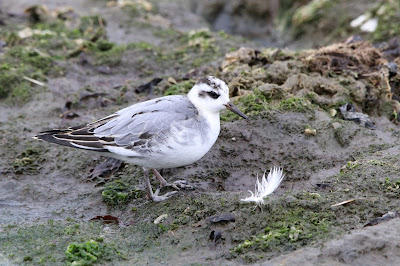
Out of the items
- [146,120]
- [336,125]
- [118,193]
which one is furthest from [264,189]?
[336,125]

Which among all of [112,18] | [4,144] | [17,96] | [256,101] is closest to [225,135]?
[256,101]

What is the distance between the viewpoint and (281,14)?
1554 centimetres

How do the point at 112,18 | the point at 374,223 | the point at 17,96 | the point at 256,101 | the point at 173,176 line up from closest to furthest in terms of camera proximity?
the point at 374,223
the point at 173,176
the point at 256,101
the point at 17,96
the point at 112,18

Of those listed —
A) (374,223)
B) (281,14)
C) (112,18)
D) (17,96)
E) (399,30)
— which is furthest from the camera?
(281,14)

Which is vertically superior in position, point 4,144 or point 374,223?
point 374,223

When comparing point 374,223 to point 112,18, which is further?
point 112,18

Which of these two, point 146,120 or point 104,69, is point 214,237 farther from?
point 104,69

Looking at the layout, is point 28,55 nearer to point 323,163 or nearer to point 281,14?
point 323,163

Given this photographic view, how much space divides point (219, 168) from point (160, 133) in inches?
45.0

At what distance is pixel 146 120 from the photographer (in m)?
6.33

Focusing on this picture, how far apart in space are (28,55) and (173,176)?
16.4ft

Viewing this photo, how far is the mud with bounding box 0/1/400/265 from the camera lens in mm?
5086

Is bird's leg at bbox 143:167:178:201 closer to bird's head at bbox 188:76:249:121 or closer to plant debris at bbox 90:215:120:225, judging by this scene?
plant debris at bbox 90:215:120:225

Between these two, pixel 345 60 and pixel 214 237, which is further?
pixel 345 60
